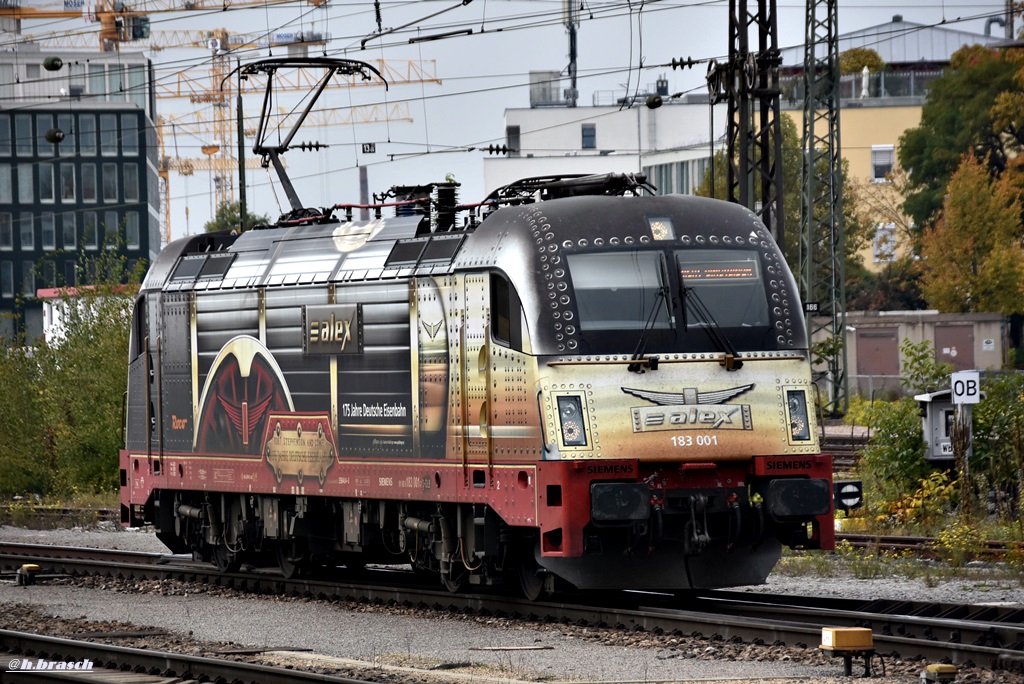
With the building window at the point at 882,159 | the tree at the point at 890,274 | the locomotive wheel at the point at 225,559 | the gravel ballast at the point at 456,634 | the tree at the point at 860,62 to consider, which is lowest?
the locomotive wheel at the point at 225,559

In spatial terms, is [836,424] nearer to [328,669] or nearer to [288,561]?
[288,561]

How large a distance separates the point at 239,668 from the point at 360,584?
5.82m

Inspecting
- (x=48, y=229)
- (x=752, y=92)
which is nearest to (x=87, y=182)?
(x=48, y=229)

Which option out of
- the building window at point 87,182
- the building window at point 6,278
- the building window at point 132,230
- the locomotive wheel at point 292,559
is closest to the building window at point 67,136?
the building window at point 87,182

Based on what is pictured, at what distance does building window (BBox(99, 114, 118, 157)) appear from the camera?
98375 millimetres

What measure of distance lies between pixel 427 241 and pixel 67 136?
85.3 meters

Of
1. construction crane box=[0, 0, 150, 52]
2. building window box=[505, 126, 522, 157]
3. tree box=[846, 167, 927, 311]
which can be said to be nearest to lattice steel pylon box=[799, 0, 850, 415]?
tree box=[846, 167, 927, 311]

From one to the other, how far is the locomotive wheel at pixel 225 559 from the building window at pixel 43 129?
82421 millimetres

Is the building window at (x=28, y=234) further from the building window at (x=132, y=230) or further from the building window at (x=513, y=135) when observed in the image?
the building window at (x=513, y=135)

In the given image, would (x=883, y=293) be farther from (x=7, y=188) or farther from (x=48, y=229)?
(x=7, y=188)

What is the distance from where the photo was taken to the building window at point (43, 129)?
9794 cm

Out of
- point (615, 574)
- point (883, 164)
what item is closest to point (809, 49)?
point (615, 574)

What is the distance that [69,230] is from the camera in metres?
98.6

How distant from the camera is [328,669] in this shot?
1211 cm
